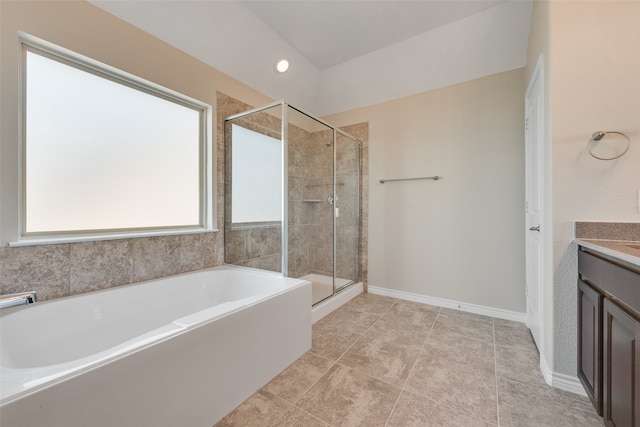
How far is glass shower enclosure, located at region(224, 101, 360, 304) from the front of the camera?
2.29 meters

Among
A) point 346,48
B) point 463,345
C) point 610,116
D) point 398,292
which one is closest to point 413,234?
point 398,292

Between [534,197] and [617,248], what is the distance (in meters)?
0.98

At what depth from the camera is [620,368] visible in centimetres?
93

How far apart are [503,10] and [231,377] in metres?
3.28

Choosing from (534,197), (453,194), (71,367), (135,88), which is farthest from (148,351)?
(453,194)

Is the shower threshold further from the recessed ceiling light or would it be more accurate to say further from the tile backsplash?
the recessed ceiling light

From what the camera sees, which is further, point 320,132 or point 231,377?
point 320,132

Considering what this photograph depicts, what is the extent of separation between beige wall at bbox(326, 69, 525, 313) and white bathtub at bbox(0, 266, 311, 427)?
1.53m

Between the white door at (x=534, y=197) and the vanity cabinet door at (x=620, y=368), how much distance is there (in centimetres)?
66

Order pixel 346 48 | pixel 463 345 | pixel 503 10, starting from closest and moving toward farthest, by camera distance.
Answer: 1. pixel 463 345
2. pixel 503 10
3. pixel 346 48

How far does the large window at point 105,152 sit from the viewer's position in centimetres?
142

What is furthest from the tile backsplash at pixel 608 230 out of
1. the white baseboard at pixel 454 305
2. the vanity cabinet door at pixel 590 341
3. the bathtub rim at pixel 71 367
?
the bathtub rim at pixel 71 367

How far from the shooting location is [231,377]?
1.27 meters

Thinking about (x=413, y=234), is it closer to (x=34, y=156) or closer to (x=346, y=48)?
(x=346, y=48)
